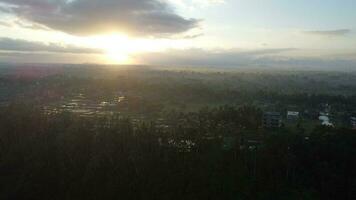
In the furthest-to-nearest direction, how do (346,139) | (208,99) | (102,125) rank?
1. (208,99)
2. (102,125)
3. (346,139)

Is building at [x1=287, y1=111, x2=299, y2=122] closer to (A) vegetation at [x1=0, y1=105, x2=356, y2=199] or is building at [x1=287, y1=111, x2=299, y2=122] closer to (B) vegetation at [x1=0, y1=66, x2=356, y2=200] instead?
(B) vegetation at [x1=0, y1=66, x2=356, y2=200]

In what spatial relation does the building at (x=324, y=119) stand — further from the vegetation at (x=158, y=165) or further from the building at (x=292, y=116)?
the vegetation at (x=158, y=165)

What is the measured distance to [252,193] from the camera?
89.2ft

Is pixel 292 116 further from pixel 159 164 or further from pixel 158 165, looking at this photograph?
pixel 158 165

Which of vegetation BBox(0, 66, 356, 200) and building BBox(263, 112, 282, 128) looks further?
building BBox(263, 112, 282, 128)

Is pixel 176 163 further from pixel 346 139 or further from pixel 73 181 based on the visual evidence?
pixel 346 139

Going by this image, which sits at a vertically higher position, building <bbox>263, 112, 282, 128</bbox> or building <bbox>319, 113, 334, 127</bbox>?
building <bbox>263, 112, 282, 128</bbox>

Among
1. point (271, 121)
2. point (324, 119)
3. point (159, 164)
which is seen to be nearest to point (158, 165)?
point (159, 164)

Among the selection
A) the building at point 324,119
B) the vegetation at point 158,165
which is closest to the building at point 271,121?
the building at point 324,119

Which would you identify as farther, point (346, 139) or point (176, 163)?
point (346, 139)

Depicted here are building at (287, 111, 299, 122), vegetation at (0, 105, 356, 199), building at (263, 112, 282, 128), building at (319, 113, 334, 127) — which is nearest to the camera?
vegetation at (0, 105, 356, 199)

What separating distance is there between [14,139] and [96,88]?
64.4m

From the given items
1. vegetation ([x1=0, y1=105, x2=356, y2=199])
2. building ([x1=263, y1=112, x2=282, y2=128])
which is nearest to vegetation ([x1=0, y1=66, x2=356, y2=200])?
vegetation ([x1=0, y1=105, x2=356, y2=199])

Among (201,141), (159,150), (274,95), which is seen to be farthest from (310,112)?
(159,150)
